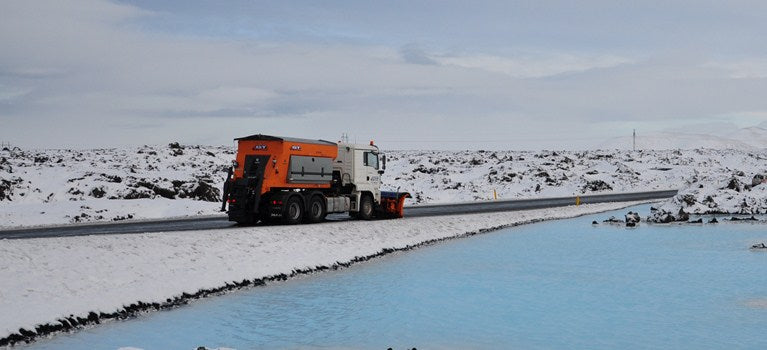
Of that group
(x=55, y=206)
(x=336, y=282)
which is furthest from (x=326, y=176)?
(x=55, y=206)

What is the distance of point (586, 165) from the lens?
105125mm

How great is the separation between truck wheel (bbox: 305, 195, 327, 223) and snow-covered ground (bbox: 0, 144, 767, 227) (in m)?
12.1

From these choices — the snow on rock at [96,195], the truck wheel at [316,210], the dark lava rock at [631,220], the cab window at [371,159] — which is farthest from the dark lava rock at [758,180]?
the snow on rock at [96,195]

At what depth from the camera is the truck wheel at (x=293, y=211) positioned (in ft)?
100

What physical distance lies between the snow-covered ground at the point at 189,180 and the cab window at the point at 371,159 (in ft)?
38.2

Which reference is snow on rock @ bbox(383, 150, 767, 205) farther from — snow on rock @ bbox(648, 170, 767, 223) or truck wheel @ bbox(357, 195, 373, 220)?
truck wheel @ bbox(357, 195, 373, 220)

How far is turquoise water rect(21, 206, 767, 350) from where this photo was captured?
48.0 feet

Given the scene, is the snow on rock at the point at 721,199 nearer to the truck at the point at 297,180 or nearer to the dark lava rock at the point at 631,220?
the dark lava rock at the point at 631,220

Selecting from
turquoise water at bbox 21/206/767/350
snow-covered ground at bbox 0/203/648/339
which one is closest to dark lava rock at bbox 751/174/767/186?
turquoise water at bbox 21/206/767/350

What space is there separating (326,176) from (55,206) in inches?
632

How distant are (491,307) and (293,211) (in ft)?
47.7

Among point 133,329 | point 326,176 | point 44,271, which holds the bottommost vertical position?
point 133,329

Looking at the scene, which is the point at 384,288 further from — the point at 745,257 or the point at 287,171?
the point at 745,257

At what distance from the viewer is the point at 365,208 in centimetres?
3538
